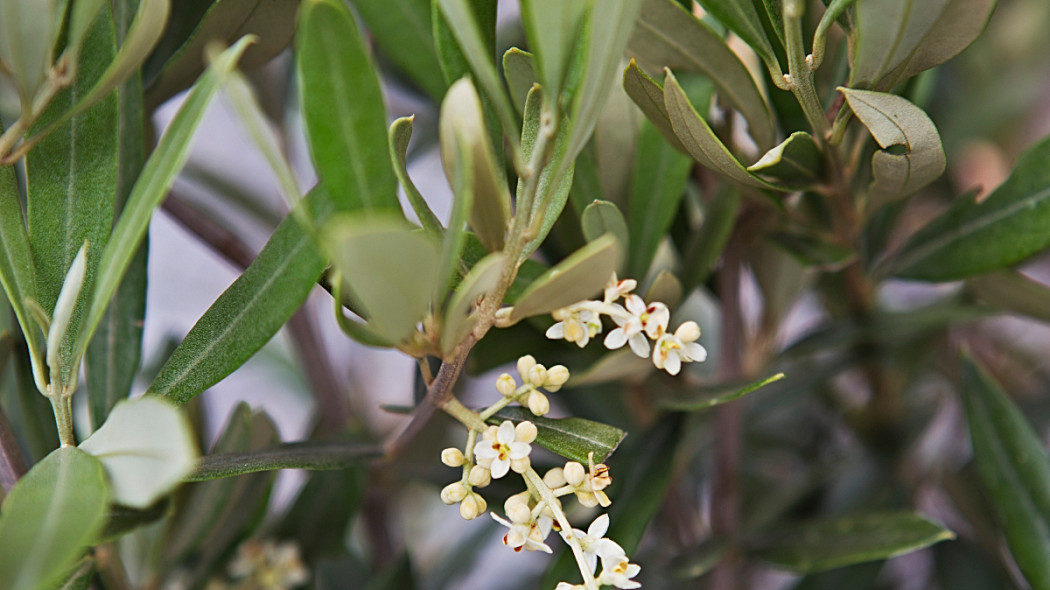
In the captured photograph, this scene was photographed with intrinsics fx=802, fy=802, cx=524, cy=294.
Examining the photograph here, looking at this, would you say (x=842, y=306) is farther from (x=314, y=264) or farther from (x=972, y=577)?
(x=314, y=264)

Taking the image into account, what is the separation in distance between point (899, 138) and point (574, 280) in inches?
8.3

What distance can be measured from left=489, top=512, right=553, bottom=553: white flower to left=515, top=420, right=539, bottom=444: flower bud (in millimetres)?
41

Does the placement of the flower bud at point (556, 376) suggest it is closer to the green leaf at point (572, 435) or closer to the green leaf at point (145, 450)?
the green leaf at point (572, 435)

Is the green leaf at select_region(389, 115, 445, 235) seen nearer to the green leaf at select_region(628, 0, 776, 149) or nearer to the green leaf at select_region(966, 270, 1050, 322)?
the green leaf at select_region(628, 0, 776, 149)

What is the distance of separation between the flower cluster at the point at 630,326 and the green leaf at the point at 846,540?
0.21 meters

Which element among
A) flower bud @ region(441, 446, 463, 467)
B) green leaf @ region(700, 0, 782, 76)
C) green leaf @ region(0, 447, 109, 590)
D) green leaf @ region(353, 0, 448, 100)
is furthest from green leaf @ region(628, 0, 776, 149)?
green leaf @ region(0, 447, 109, 590)

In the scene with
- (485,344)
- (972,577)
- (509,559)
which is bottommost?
(509,559)

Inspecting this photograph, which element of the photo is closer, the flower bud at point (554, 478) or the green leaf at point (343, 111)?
the green leaf at point (343, 111)

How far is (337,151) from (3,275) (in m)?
0.18

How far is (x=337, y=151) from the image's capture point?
32 centimetres

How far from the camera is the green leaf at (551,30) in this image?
0.30 m

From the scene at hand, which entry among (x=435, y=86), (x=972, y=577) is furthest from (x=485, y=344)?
(x=972, y=577)

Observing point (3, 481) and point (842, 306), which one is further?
point (842, 306)

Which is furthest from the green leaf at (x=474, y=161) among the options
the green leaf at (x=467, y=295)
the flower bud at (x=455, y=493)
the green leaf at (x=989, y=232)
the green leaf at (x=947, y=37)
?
the green leaf at (x=989, y=232)
